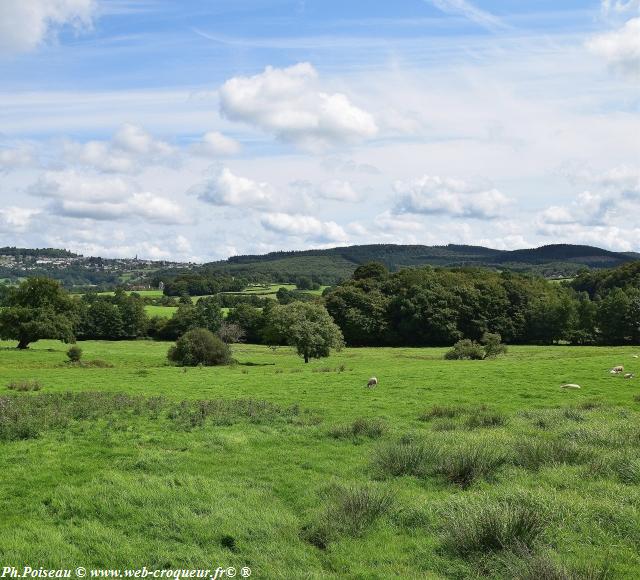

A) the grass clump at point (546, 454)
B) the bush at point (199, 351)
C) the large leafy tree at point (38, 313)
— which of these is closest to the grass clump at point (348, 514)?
the grass clump at point (546, 454)

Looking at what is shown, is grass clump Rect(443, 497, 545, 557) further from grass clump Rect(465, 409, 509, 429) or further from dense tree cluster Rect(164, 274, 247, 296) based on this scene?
dense tree cluster Rect(164, 274, 247, 296)

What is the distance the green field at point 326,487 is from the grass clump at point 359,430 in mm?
62

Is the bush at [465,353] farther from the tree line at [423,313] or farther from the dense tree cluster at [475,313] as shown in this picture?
the dense tree cluster at [475,313]

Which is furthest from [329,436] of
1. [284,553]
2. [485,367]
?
[485,367]

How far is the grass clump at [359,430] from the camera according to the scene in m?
17.0

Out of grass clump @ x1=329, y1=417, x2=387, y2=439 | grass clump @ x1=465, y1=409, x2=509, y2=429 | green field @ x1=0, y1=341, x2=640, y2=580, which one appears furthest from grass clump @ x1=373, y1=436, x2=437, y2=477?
grass clump @ x1=465, y1=409, x2=509, y2=429

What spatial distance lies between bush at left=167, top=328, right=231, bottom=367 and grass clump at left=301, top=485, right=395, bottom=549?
1686 inches

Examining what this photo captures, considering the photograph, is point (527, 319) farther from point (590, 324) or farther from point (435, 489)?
point (435, 489)

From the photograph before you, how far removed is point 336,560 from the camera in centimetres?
871

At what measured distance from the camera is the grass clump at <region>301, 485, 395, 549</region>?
9531 mm

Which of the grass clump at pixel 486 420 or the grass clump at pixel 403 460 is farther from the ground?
the grass clump at pixel 403 460

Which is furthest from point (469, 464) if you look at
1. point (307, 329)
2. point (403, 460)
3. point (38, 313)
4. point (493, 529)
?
point (38, 313)

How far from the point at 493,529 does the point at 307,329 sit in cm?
4656

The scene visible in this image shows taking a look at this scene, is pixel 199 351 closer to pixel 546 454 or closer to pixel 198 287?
pixel 546 454
